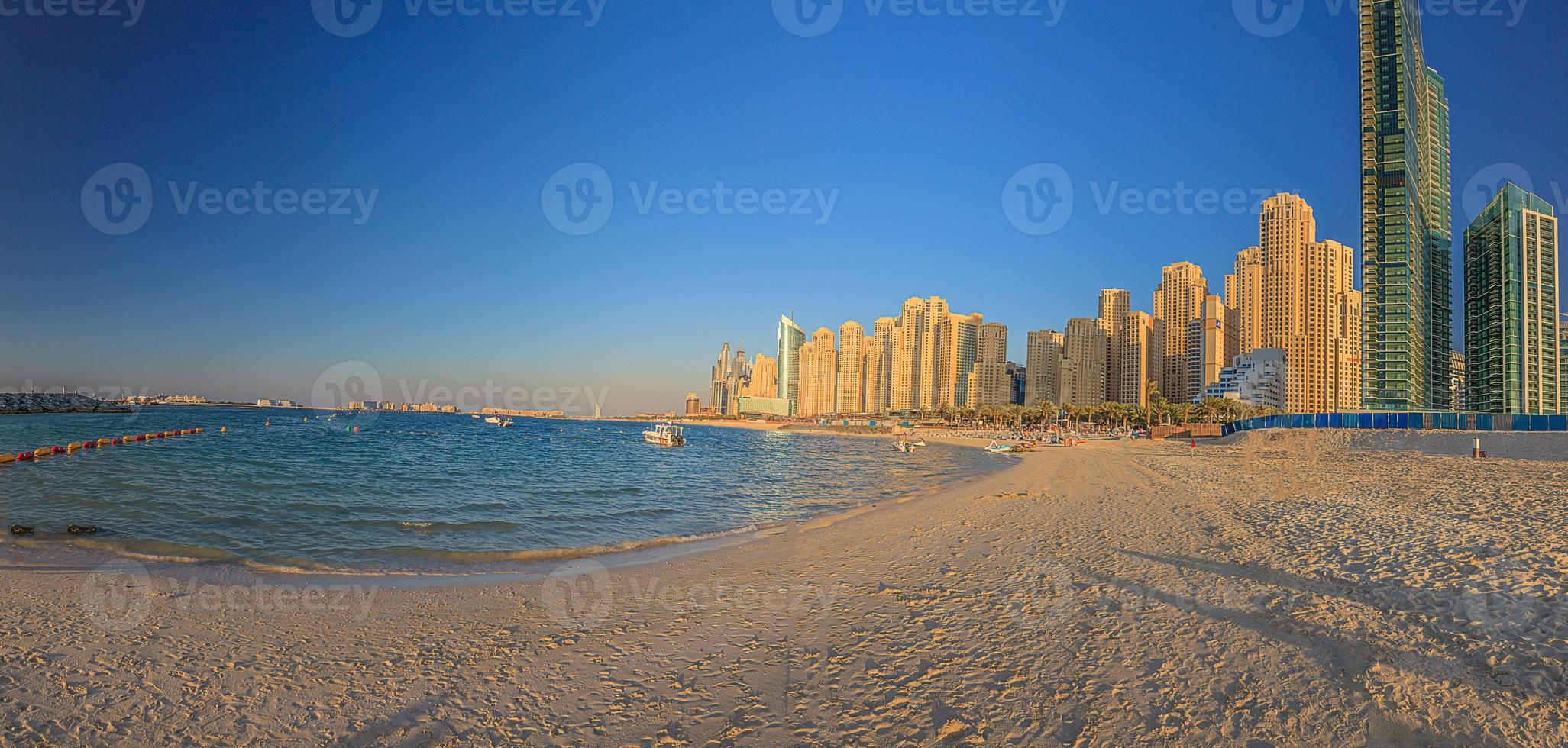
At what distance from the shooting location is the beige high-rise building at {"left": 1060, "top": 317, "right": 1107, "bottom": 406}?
154625 mm

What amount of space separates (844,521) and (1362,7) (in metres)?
110

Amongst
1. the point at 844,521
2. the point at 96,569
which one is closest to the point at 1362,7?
the point at 844,521

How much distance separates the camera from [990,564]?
10656 millimetres

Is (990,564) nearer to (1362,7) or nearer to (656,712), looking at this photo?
(656,712)

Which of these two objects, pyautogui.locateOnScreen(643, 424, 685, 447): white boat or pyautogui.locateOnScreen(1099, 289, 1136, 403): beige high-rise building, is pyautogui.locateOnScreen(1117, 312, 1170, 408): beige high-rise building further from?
pyautogui.locateOnScreen(643, 424, 685, 447): white boat

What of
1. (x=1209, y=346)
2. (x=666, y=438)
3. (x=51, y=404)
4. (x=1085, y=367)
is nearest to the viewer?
(x=666, y=438)

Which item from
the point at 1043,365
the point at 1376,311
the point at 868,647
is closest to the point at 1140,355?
the point at 1043,365

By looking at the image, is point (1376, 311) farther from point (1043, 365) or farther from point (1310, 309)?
point (1043, 365)

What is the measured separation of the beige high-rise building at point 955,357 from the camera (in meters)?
188

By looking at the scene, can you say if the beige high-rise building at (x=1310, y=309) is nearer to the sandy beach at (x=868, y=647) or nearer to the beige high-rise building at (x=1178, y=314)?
the beige high-rise building at (x=1178, y=314)

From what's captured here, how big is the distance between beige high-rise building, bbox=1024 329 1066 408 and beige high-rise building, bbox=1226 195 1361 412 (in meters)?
48.6

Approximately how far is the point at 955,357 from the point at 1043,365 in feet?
90.3

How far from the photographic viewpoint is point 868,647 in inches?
270

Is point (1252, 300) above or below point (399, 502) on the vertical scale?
above
